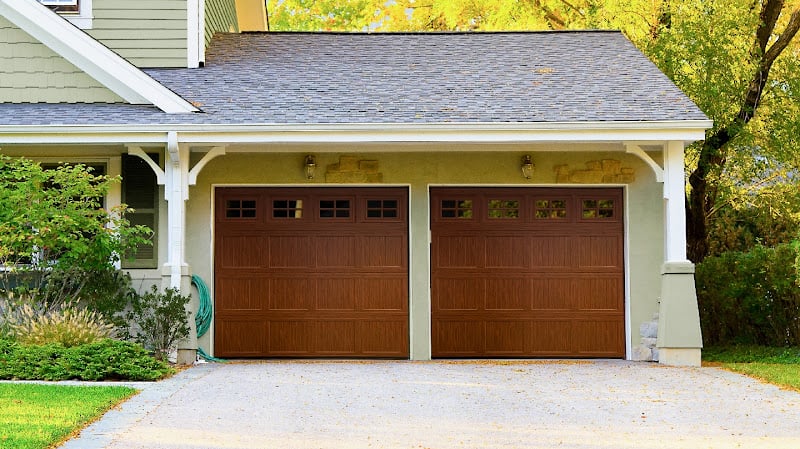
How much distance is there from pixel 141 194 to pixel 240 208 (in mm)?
1194

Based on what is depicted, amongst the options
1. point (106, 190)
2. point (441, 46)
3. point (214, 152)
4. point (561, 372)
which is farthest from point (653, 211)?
point (106, 190)

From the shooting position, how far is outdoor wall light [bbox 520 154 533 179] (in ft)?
44.1

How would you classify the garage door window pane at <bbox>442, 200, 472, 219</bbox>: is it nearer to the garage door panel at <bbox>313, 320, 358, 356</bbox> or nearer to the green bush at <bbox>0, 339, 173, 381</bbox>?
the garage door panel at <bbox>313, 320, 358, 356</bbox>

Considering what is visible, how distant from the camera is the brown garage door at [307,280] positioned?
13578 mm

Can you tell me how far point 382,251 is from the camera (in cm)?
1359

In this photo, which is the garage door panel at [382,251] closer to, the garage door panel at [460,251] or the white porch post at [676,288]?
the garage door panel at [460,251]

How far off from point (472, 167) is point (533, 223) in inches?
40.1

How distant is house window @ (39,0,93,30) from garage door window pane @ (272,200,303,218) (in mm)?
3616

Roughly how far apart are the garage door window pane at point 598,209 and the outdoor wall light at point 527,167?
811 millimetres

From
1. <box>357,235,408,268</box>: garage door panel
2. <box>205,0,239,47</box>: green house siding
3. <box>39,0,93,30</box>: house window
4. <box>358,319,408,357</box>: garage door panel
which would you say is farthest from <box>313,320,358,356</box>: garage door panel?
<box>39,0,93,30</box>: house window

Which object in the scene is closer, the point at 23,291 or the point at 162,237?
the point at 23,291

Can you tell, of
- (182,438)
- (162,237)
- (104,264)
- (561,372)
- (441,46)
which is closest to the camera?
(182,438)

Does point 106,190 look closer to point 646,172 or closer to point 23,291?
point 23,291

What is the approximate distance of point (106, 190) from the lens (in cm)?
1225
